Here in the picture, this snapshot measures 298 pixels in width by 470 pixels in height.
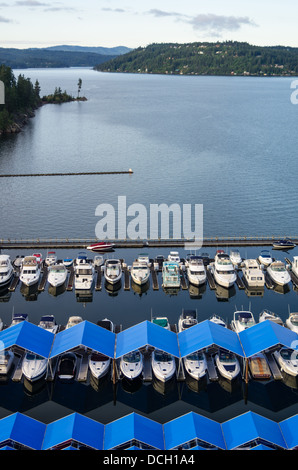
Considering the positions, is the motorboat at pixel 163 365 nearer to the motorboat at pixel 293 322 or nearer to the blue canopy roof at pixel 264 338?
the blue canopy roof at pixel 264 338

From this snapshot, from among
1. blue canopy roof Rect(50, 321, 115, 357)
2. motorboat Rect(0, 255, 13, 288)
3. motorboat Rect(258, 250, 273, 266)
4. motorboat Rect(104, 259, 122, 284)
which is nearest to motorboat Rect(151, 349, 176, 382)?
blue canopy roof Rect(50, 321, 115, 357)

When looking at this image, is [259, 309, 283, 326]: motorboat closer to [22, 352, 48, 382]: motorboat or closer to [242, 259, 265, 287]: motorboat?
[242, 259, 265, 287]: motorboat

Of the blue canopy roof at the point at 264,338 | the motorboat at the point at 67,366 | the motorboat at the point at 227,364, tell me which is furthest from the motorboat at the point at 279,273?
the motorboat at the point at 67,366

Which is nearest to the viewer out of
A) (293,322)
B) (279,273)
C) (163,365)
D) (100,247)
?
(163,365)

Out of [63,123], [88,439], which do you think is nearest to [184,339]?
[88,439]

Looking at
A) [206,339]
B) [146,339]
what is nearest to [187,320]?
[206,339]

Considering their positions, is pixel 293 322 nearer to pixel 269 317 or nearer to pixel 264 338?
pixel 269 317
